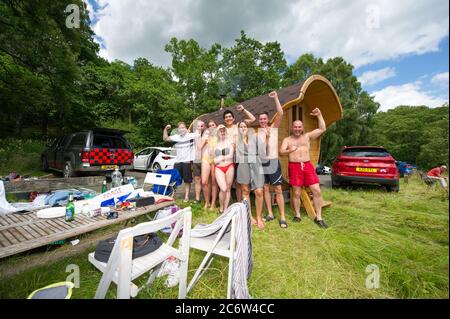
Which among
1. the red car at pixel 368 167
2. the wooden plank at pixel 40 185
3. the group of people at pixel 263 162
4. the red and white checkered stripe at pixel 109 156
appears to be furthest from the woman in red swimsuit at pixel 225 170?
the red car at pixel 368 167

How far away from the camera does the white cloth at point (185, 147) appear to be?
16.2ft

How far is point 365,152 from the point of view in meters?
6.19

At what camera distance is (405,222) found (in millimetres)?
3676

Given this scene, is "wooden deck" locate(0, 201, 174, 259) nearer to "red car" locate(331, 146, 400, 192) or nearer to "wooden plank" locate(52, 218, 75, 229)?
"wooden plank" locate(52, 218, 75, 229)

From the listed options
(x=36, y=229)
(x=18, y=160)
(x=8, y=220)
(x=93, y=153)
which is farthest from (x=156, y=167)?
(x=18, y=160)

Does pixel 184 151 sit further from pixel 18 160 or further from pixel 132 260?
pixel 18 160

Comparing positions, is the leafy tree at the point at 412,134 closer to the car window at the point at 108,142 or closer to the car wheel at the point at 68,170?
the car window at the point at 108,142

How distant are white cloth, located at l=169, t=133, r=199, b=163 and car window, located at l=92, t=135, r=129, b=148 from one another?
3.16 metres

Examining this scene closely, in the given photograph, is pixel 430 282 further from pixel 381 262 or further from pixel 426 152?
pixel 426 152

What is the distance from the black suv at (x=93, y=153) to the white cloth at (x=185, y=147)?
9.66ft

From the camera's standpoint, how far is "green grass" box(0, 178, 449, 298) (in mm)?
1951

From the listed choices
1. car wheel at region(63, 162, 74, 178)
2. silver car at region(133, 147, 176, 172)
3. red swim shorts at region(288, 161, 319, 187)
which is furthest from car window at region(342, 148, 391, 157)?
car wheel at region(63, 162, 74, 178)

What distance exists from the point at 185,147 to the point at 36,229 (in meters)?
3.30
